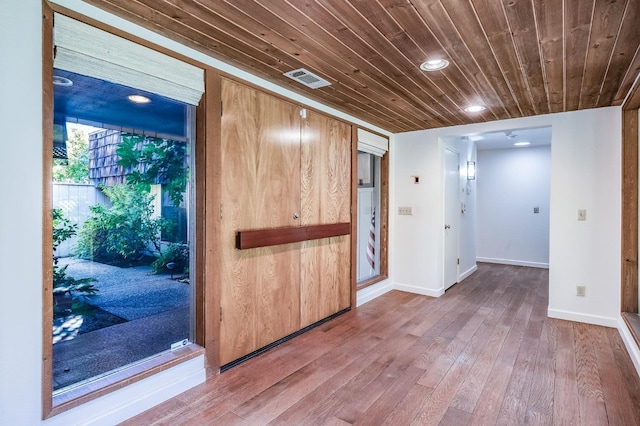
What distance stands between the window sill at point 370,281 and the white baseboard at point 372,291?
38 mm

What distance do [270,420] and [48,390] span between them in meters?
1.11

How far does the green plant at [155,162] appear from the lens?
2.11 metres

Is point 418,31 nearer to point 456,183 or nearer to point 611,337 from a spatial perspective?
point 611,337

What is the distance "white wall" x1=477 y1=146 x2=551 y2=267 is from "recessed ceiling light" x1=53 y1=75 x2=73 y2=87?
7087 mm

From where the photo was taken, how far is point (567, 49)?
7.06ft

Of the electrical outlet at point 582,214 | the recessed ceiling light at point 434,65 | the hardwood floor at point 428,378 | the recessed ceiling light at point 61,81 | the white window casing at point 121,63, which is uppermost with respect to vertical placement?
the recessed ceiling light at point 434,65

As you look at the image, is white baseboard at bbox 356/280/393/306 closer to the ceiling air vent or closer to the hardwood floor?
the hardwood floor

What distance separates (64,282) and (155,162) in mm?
880

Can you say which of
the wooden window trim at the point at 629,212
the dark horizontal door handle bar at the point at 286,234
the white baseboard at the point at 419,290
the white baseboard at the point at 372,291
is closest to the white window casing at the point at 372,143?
the dark horizontal door handle bar at the point at 286,234

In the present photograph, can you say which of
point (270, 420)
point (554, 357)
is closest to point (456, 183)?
point (554, 357)

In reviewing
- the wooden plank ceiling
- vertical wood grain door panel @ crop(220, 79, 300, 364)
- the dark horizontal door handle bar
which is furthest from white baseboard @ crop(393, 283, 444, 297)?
the wooden plank ceiling

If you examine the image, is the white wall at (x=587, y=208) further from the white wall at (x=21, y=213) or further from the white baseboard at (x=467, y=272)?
the white wall at (x=21, y=213)

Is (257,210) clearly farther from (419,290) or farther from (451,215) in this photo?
(451,215)

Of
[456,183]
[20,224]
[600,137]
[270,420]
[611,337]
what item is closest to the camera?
[20,224]
